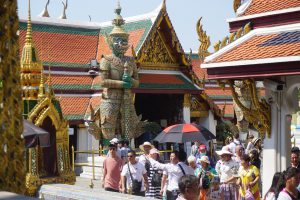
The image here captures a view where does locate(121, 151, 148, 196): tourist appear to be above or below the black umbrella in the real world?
below

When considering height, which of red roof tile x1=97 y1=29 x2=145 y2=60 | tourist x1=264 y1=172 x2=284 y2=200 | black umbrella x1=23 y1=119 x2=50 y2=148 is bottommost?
tourist x1=264 y1=172 x2=284 y2=200

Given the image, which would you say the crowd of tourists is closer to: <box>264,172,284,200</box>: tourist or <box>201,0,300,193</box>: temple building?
<box>201,0,300,193</box>: temple building

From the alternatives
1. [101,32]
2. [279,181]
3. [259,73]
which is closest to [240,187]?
[259,73]

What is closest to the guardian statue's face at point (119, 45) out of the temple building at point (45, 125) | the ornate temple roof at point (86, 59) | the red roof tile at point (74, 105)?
the ornate temple roof at point (86, 59)

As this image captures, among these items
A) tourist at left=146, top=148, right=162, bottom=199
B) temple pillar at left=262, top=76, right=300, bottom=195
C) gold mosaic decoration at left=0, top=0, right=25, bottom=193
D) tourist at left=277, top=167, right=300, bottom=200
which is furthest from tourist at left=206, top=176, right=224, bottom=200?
gold mosaic decoration at left=0, top=0, right=25, bottom=193

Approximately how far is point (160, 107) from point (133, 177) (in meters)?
15.6

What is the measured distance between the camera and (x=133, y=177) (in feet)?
32.7

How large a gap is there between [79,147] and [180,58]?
4914mm

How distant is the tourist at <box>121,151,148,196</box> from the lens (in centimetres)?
995

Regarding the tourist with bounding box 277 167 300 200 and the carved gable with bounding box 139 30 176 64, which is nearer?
the tourist with bounding box 277 167 300 200

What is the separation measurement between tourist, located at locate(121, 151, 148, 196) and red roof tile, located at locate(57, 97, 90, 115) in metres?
12.9

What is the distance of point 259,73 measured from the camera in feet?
29.6

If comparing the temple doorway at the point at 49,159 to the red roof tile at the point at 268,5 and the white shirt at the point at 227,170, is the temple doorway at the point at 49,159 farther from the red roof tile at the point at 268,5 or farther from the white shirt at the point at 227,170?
the red roof tile at the point at 268,5

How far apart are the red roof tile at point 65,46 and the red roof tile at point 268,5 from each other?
14181 millimetres
